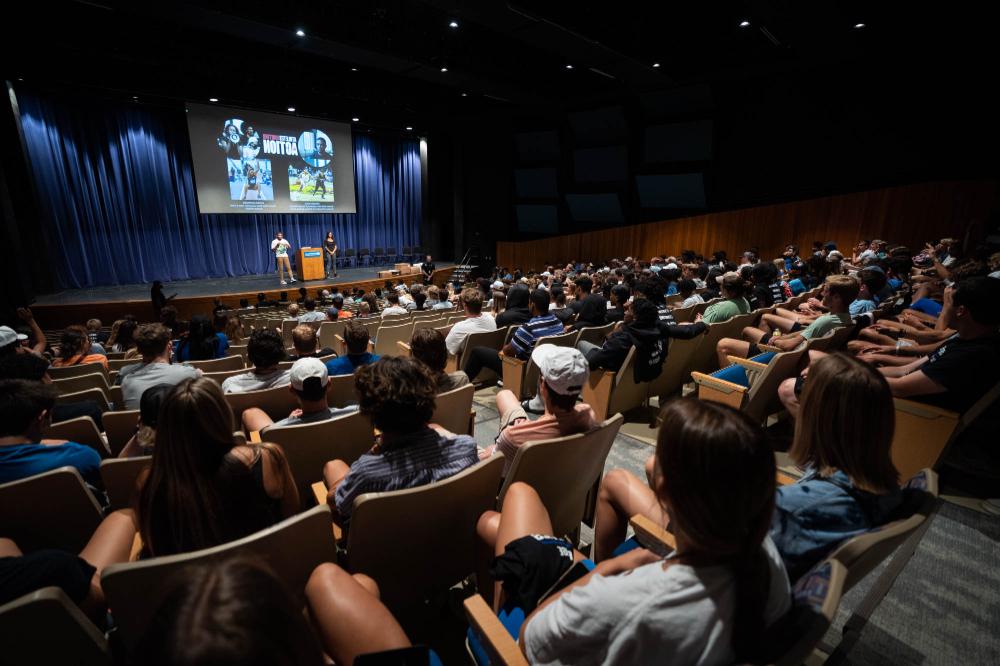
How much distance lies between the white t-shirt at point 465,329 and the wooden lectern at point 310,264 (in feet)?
34.8

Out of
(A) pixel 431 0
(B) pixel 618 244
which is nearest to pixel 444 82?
(A) pixel 431 0

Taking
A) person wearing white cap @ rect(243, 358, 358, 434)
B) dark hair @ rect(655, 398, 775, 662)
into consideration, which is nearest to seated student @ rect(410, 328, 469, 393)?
person wearing white cap @ rect(243, 358, 358, 434)

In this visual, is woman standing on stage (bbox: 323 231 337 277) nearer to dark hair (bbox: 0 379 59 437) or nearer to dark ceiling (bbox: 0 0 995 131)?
dark ceiling (bbox: 0 0 995 131)

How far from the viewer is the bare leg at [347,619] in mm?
1182

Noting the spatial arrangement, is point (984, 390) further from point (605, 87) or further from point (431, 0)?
point (605, 87)

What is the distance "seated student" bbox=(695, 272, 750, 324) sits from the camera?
4629 mm

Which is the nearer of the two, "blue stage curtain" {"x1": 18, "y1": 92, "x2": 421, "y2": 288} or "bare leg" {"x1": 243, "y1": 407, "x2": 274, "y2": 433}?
"bare leg" {"x1": 243, "y1": 407, "x2": 274, "y2": 433}

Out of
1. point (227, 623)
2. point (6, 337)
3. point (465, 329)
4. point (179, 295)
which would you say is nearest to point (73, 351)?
point (6, 337)

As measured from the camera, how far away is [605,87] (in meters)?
13.0

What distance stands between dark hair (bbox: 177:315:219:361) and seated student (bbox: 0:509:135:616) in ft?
10.7

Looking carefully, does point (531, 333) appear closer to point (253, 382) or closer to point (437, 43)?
point (253, 382)

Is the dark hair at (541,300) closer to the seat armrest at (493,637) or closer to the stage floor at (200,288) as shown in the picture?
the seat armrest at (493,637)

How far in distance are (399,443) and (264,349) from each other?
5.61 ft

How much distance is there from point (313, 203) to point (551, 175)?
8.23m
